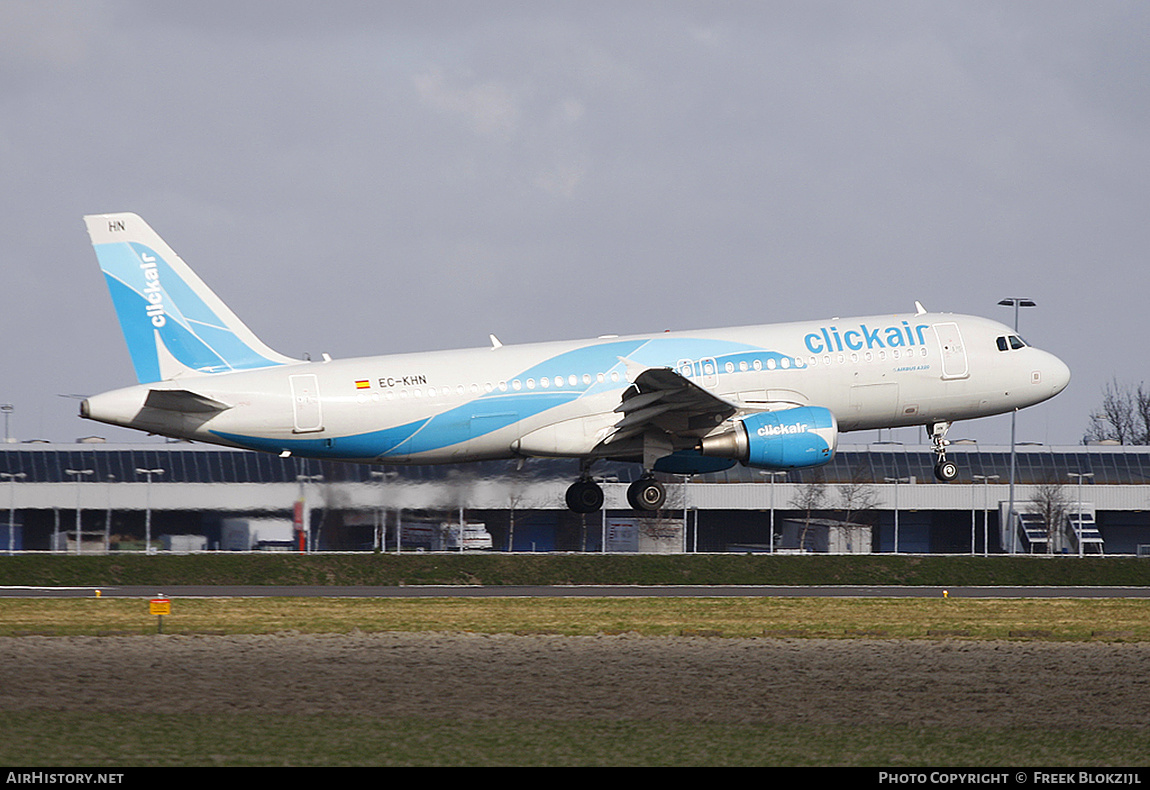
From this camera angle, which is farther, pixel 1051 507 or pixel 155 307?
pixel 1051 507

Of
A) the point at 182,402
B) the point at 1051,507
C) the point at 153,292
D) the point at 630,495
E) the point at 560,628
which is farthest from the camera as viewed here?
the point at 1051,507

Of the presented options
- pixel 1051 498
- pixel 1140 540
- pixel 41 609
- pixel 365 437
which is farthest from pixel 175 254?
pixel 1140 540

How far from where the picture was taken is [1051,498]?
78875mm

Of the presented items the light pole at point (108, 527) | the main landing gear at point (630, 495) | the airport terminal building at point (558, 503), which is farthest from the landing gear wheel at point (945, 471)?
the light pole at point (108, 527)

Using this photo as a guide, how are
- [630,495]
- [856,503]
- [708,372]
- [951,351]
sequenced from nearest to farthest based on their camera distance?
[708,372], [630,495], [951,351], [856,503]

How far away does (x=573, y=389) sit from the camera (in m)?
37.3

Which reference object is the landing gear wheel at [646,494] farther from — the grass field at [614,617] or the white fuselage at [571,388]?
the grass field at [614,617]

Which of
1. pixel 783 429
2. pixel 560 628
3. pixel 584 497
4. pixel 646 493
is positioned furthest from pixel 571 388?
pixel 560 628

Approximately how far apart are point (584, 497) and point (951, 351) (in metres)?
11.5

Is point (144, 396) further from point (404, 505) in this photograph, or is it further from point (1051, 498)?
point (1051, 498)

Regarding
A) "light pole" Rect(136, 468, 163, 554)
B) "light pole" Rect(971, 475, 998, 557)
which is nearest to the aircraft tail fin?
"light pole" Rect(136, 468, 163, 554)

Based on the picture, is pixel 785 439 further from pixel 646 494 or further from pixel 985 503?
pixel 985 503

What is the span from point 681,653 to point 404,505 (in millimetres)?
22136

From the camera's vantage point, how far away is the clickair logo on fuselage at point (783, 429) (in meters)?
36.6
